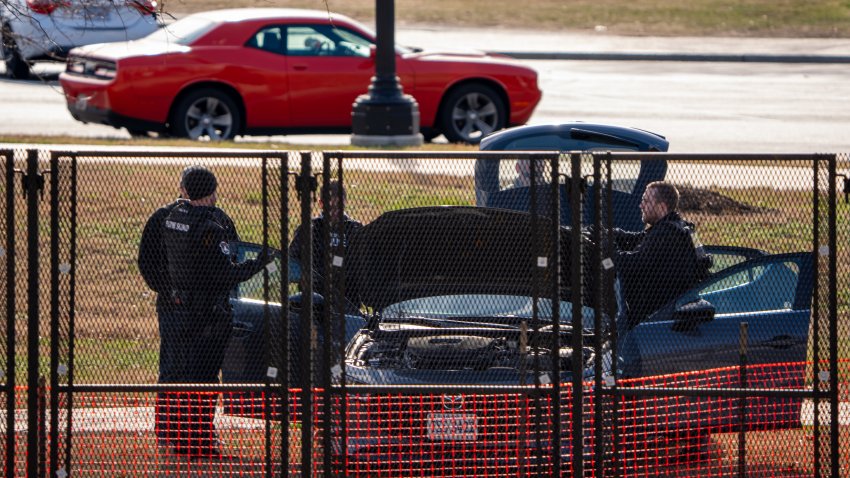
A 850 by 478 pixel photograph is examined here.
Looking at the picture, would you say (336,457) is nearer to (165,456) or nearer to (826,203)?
(165,456)

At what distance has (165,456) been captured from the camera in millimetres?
7164

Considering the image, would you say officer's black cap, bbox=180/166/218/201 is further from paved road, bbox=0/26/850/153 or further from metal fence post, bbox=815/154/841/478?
paved road, bbox=0/26/850/153

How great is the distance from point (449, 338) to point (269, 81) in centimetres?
1030

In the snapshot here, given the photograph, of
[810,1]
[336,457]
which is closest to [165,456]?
[336,457]

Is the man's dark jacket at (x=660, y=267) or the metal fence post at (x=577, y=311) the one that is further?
the man's dark jacket at (x=660, y=267)

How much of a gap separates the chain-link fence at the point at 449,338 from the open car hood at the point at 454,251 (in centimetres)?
1

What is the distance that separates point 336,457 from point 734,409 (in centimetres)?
201

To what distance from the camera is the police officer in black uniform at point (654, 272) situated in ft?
23.1

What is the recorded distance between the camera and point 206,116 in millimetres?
16859

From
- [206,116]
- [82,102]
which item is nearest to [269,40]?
[206,116]

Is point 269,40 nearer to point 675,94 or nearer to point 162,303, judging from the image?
point 675,94

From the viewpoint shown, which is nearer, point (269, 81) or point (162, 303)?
point (162, 303)

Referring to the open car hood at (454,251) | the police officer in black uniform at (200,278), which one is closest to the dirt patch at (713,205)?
the open car hood at (454,251)

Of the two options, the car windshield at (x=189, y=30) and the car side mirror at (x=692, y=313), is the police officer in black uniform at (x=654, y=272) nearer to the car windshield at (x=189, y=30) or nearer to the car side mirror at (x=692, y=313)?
the car side mirror at (x=692, y=313)
